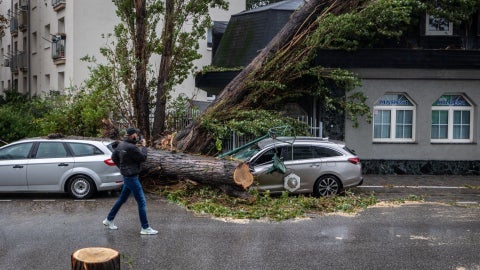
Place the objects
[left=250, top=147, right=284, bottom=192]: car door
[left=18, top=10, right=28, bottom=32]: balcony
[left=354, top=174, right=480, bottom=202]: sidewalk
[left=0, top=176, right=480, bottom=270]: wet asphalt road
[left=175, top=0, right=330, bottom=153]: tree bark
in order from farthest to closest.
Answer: [left=18, top=10, right=28, bottom=32]: balcony, [left=175, top=0, right=330, bottom=153]: tree bark, [left=354, top=174, right=480, bottom=202]: sidewalk, [left=250, top=147, right=284, bottom=192]: car door, [left=0, top=176, right=480, bottom=270]: wet asphalt road

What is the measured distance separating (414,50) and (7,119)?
13003mm

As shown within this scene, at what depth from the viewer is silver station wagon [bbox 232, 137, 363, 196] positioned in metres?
14.0

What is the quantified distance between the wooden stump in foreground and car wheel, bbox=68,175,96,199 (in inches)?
328

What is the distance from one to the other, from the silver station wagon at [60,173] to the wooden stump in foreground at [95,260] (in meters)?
8.23

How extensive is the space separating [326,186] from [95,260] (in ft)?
31.0

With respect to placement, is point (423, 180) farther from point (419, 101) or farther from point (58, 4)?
point (58, 4)

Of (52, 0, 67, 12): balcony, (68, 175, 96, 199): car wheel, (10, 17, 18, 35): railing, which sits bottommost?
(68, 175, 96, 199): car wheel

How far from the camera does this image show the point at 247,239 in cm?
979

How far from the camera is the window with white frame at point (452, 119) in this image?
19312 mm

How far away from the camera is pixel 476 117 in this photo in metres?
19.2

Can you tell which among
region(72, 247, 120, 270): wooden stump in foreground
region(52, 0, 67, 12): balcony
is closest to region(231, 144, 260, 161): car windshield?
region(72, 247, 120, 270): wooden stump in foreground

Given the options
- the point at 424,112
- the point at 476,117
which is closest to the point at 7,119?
the point at 424,112

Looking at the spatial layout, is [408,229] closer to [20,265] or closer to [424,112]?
[20,265]

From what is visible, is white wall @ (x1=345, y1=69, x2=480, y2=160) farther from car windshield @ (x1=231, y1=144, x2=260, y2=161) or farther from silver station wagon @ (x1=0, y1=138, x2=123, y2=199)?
silver station wagon @ (x1=0, y1=138, x2=123, y2=199)
